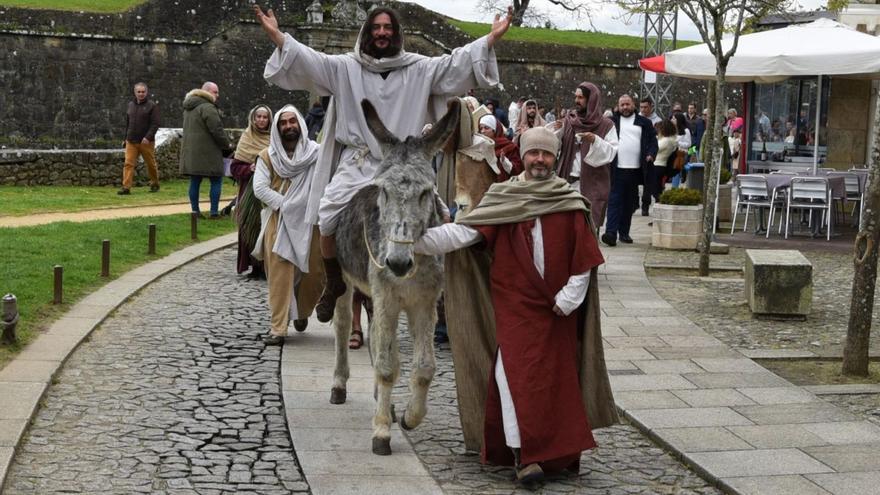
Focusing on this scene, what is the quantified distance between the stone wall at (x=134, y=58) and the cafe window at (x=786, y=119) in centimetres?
1318

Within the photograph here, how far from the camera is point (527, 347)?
20.0ft

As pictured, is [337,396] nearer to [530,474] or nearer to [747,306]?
[530,474]

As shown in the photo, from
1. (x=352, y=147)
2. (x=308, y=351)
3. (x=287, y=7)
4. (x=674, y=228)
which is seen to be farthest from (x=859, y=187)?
(x=287, y=7)

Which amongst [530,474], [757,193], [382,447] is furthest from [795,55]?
[530,474]

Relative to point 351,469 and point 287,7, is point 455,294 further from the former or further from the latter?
point 287,7

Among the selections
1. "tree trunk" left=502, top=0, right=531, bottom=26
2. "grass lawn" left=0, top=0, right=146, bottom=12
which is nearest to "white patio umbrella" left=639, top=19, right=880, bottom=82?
"grass lawn" left=0, top=0, right=146, bottom=12

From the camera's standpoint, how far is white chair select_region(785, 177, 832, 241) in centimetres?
1761

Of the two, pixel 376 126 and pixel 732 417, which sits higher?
pixel 376 126

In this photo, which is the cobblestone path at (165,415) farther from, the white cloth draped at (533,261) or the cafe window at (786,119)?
the cafe window at (786,119)

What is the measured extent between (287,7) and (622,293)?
88.8 ft

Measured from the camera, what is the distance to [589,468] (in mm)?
6566

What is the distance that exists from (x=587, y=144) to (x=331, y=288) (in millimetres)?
6911

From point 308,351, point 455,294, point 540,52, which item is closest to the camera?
point 455,294

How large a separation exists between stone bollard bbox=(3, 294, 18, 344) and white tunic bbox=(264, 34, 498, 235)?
9.10ft
